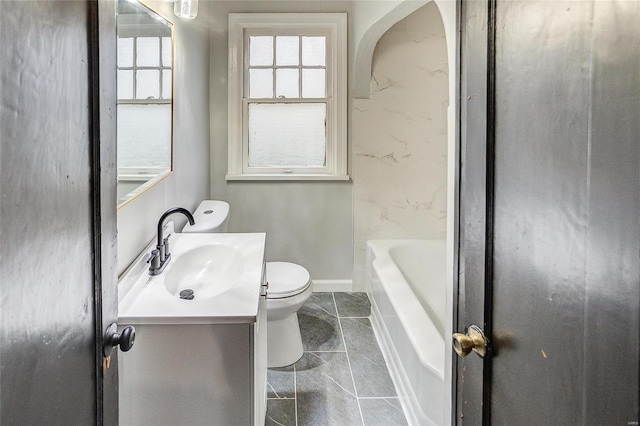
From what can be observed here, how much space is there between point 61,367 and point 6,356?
201 millimetres

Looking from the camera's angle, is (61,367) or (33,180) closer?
(33,180)

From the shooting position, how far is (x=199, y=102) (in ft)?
12.1

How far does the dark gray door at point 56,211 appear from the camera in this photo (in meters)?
0.73

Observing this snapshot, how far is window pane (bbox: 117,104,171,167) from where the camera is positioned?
206cm

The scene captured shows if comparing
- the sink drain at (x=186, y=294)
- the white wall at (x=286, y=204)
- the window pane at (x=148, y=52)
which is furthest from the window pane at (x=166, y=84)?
the white wall at (x=286, y=204)

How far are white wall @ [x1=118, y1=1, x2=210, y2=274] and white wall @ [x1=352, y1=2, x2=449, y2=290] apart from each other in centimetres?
111

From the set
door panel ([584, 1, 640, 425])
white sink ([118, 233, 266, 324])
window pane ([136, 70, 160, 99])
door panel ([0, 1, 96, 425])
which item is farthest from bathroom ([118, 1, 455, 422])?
door panel ([584, 1, 640, 425])

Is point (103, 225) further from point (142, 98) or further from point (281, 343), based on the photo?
point (281, 343)

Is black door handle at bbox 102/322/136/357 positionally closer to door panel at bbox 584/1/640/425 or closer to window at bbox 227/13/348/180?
door panel at bbox 584/1/640/425

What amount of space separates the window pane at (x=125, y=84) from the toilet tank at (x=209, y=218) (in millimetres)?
970

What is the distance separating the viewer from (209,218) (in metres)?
3.26

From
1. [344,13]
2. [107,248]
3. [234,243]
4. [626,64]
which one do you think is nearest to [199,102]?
[344,13]

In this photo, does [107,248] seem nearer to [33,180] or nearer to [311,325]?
[33,180]

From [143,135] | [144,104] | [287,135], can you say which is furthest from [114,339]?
[287,135]
